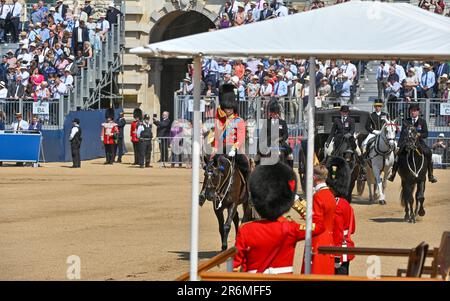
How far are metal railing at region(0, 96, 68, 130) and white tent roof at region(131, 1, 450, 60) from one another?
85.2 ft

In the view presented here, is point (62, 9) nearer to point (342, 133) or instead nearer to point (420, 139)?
point (342, 133)

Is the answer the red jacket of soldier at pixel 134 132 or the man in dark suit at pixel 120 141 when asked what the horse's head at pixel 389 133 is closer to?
the red jacket of soldier at pixel 134 132

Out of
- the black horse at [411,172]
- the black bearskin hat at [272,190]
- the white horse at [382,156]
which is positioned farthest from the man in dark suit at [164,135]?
the black bearskin hat at [272,190]

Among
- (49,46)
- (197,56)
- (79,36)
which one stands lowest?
(197,56)

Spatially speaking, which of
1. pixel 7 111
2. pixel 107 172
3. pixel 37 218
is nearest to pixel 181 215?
pixel 37 218

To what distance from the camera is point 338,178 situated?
11.2 metres

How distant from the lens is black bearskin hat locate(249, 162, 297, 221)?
8984 millimetres

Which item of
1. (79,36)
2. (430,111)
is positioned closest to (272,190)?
(430,111)

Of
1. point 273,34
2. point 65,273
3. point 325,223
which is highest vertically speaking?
point 273,34

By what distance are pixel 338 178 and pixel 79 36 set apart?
28.4 meters

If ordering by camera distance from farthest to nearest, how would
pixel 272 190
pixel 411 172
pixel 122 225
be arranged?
1. pixel 411 172
2. pixel 122 225
3. pixel 272 190

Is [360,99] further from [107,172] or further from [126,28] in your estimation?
[126,28]

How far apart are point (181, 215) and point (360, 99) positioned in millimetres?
12566

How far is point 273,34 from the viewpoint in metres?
8.95
